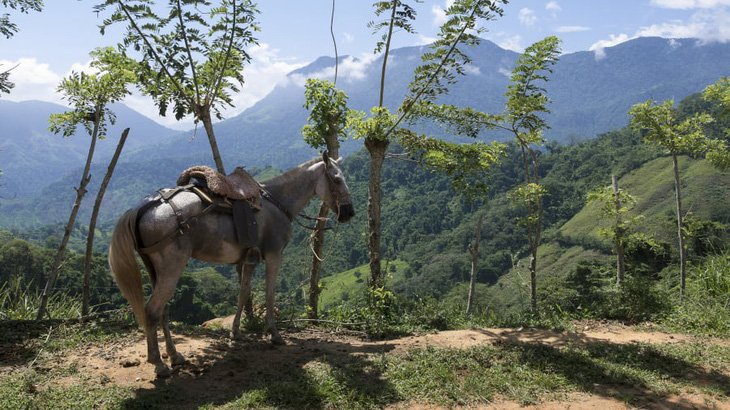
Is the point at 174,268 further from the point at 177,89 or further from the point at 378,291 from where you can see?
the point at 177,89

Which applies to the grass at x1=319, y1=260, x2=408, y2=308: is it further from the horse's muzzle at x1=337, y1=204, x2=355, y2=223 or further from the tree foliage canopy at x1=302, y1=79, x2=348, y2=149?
the horse's muzzle at x1=337, y1=204, x2=355, y2=223

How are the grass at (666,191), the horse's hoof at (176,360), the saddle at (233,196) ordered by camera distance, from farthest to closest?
the grass at (666,191)
the saddle at (233,196)
the horse's hoof at (176,360)

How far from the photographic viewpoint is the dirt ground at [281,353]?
4672mm

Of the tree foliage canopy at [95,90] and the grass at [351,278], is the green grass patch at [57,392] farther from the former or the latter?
the grass at [351,278]

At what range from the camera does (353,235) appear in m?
89.0

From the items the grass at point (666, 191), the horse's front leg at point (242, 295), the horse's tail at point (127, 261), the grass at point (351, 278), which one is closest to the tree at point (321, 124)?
the horse's front leg at point (242, 295)

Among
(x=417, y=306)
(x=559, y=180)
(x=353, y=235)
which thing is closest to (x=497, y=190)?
(x=559, y=180)

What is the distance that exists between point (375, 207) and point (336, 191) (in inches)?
77.2

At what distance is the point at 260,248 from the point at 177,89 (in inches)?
151

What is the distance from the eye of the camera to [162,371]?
4.96 meters

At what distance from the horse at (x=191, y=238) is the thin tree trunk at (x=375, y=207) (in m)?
1.75

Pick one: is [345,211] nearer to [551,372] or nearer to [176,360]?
[176,360]

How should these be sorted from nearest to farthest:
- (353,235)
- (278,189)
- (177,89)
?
(278,189) → (177,89) → (353,235)

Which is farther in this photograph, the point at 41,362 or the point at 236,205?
the point at 236,205
